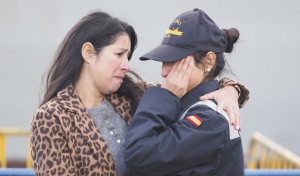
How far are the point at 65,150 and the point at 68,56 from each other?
0.50 m

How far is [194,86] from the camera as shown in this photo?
7.43 feet

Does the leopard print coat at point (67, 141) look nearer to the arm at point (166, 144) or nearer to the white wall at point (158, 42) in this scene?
the arm at point (166, 144)

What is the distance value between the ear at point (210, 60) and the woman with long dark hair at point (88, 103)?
0.29 meters

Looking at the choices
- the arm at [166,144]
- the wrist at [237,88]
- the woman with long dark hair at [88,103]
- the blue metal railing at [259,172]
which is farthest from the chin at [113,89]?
the blue metal railing at [259,172]

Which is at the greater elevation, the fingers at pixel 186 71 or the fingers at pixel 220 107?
the fingers at pixel 186 71

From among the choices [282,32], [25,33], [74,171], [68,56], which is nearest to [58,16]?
[25,33]

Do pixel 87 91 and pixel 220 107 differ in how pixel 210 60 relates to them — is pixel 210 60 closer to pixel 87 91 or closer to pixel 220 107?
pixel 220 107

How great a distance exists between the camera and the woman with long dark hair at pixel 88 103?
2.16 metres

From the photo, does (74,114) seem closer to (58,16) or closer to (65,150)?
(65,150)

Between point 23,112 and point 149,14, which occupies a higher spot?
point 149,14

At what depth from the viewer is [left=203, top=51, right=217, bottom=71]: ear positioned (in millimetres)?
2217

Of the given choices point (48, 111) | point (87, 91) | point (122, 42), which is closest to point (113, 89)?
point (87, 91)

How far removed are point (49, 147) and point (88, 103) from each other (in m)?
0.37

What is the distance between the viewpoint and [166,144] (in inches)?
79.7
